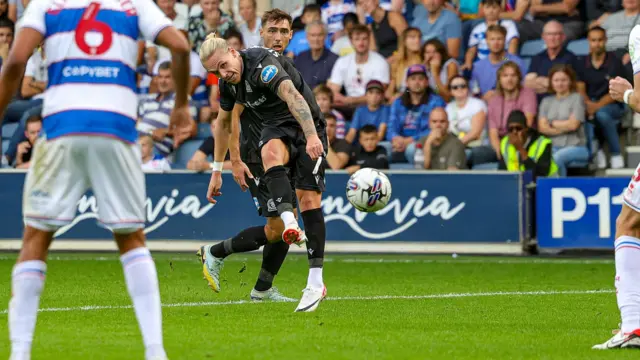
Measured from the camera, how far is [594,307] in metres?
9.75

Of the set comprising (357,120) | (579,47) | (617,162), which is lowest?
(617,162)

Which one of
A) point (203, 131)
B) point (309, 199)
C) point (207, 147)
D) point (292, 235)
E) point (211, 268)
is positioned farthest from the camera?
point (203, 131)

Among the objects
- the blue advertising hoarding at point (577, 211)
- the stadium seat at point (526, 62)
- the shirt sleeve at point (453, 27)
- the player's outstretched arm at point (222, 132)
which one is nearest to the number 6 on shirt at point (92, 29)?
the player's outstretched arm at point (222, 132)

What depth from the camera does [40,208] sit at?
5949 mm

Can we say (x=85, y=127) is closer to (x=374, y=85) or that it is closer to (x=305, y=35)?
(x=374, y=85)

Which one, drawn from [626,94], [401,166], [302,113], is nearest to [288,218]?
[302,113]

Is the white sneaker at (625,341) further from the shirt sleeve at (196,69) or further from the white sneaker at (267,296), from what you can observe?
the shirt sleeve at (196,69)

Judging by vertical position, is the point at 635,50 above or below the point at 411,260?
above

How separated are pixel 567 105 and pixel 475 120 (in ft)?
4.19

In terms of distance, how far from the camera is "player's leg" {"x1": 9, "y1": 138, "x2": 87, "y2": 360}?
5.93m

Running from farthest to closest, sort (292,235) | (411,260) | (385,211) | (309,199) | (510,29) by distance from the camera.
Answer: (510,29), (385,211), (411,260), (309,199), (292,235)

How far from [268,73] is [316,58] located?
9.77m

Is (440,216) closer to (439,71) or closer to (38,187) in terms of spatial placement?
(439,71)

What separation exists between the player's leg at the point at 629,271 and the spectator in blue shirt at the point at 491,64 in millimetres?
10486
